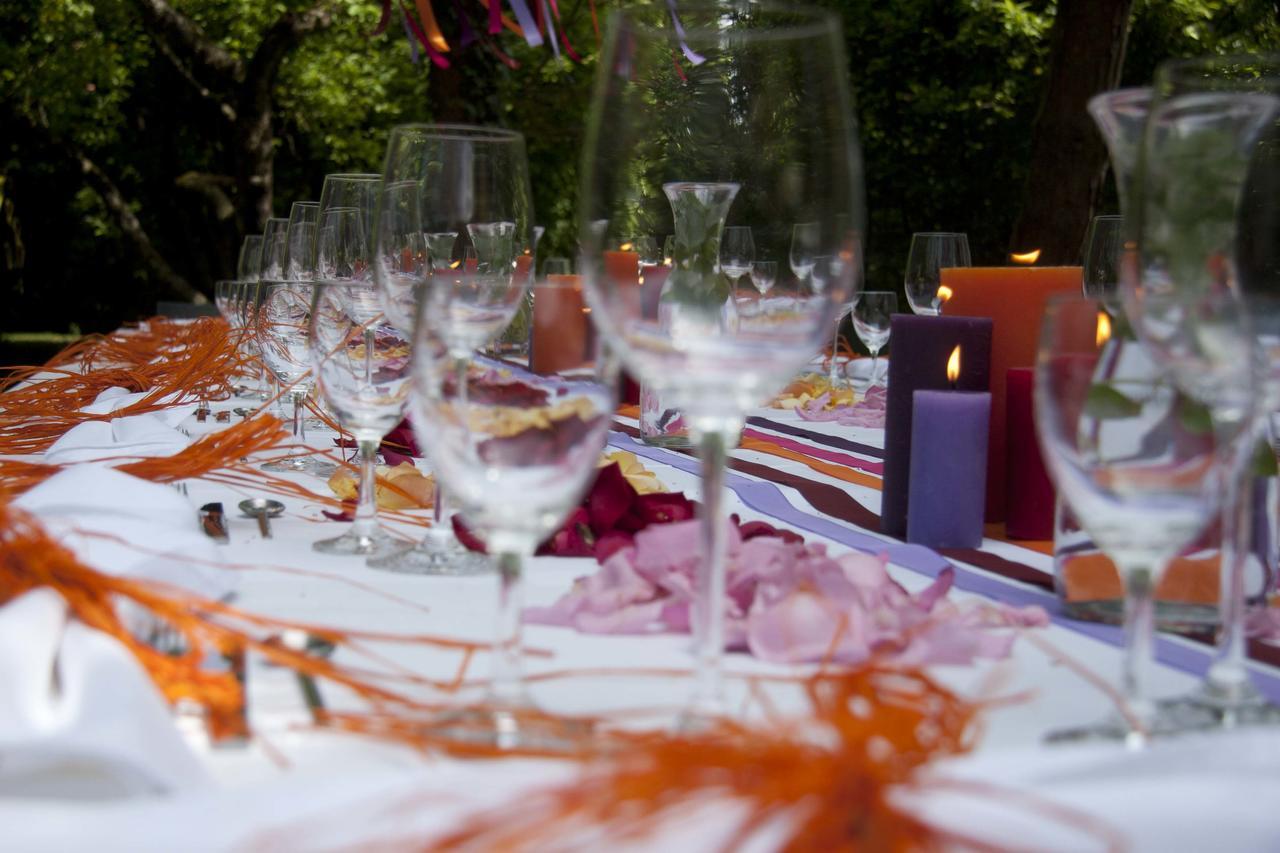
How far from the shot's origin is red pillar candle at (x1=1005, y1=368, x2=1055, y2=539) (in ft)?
4.23

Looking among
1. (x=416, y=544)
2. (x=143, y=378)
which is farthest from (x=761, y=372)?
(x=143, y=378)

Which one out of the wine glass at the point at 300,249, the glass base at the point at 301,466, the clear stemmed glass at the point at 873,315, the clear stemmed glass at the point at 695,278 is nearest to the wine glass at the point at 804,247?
the clear stemmed glass at the point at 695,278

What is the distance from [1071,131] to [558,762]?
526cm

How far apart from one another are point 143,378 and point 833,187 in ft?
5.59

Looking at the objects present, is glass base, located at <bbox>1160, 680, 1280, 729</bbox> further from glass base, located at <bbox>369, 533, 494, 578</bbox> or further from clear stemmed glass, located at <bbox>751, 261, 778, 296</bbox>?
glass base, located at <bbox>369, 533, 494, 578</bbox>

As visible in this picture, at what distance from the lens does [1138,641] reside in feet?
2.31

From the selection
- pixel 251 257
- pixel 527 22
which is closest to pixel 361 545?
pixel 527 22

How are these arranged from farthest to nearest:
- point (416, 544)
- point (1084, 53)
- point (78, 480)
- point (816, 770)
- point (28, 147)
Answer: point (28, 147)
point (1084, 53)
point (416, 544)
point (78, 480)
point (816, 770)

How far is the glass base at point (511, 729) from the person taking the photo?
0.65 meters

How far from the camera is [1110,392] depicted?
0.76 metres

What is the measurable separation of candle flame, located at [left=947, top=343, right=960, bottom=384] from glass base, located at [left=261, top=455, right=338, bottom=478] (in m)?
0.72

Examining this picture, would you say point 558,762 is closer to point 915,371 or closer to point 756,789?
point 756,789

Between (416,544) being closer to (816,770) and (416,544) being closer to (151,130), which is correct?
(816,770)

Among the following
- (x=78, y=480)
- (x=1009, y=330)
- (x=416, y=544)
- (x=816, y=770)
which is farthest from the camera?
(x=1009, y=330)
